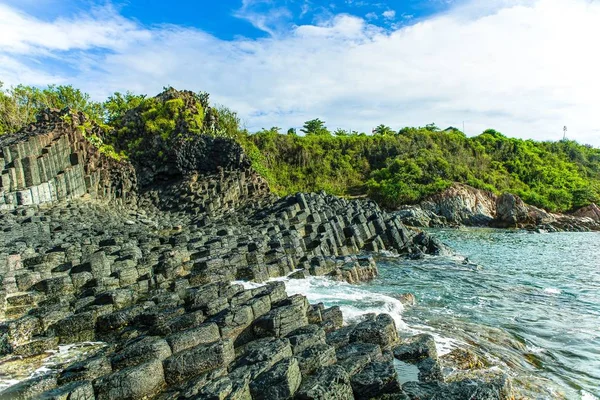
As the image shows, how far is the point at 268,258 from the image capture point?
15602 mm

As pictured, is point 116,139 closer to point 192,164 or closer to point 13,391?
point 192,164

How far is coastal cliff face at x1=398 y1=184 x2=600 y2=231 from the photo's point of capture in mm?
45438

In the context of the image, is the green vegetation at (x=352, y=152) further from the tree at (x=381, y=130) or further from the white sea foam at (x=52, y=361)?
the white sea foam at (x=52, y=361)

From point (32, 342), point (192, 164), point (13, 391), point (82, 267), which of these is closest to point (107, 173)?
point (192, 164)

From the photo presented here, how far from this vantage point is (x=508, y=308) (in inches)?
496

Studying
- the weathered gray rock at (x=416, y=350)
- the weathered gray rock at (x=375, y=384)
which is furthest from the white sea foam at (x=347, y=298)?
the weathered gray rock at (x=375, y=384)

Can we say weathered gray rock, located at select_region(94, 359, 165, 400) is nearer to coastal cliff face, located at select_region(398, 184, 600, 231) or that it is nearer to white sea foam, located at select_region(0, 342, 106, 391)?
white sea foam, located at select_region(0, 342, 106, 391)

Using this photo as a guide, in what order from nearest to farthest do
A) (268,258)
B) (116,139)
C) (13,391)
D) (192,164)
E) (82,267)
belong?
(13,391) < (82,267) < (268,258) < (192,164) < (116,139)

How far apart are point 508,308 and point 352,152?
5857 centimetres

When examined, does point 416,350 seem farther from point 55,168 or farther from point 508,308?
point 55,168

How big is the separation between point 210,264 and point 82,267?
365 cm

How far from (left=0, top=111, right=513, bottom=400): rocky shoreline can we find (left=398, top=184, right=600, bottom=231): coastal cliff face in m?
22.7

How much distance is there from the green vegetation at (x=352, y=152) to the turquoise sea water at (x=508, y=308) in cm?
2960

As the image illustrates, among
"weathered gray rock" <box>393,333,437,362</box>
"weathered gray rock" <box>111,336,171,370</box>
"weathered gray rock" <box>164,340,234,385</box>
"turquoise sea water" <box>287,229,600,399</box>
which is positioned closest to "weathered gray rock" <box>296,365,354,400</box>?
"weathered gray rock" <box>164,340,234,385</box>
